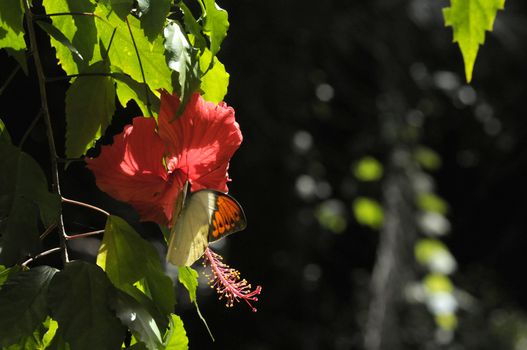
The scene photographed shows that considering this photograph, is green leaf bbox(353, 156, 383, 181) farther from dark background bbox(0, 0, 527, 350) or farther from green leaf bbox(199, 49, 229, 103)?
green leaf bbox(199, 49, 229, 103)

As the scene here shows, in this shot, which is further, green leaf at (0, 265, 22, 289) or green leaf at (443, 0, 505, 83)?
green leaf at (443, 0, 505, 83)

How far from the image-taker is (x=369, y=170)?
3100 millimetres

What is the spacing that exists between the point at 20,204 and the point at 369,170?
8.12 feet

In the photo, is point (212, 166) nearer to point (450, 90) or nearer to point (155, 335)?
point (155, 335)

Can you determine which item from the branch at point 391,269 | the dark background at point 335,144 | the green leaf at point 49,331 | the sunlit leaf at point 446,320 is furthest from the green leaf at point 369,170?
the green leaf at point 49,331

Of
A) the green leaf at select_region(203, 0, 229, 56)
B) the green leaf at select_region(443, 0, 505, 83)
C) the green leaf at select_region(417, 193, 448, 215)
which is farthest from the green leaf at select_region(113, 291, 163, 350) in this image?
the green leaf at select_region(417, 193, 448, 215)

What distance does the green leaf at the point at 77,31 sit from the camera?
78 cm

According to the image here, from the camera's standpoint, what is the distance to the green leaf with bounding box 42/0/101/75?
0.78 metres

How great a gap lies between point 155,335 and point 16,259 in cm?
11

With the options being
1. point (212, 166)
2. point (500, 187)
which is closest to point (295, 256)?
point (500, 187)

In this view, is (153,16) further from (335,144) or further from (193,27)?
(335,144)

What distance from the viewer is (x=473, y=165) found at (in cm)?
390

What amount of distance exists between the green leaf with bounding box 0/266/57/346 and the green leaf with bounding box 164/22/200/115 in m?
0.16

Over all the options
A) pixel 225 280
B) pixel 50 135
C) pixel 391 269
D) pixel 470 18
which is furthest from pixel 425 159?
pixel 50 135
